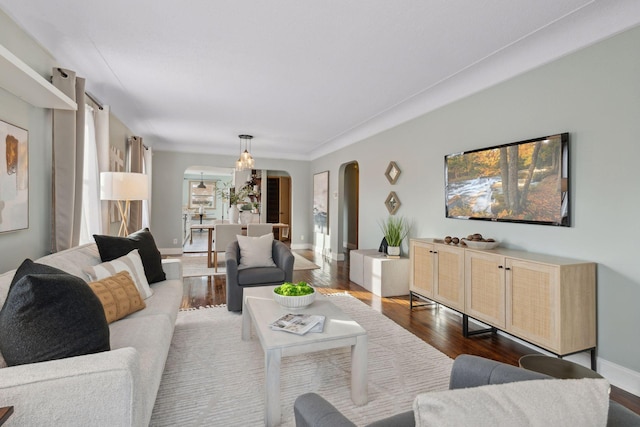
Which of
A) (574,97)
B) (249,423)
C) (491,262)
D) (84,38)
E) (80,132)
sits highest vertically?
(84,38)

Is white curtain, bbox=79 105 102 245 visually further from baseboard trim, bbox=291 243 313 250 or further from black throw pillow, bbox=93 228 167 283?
baseboard trim, bbox=291 243 313 250

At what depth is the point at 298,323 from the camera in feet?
6.59

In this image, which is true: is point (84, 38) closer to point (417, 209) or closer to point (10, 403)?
point (10, 403)

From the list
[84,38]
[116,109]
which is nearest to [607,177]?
[84,38]

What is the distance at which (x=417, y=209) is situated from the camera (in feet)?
13.8

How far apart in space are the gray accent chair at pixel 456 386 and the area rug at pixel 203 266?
4585mm

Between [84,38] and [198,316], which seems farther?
[198,316]

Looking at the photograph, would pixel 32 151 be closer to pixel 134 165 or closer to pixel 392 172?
pixel 134 165

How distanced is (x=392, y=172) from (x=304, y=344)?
3.39 m

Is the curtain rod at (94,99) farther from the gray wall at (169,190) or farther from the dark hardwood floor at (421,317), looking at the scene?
the gray wall at (169,190)

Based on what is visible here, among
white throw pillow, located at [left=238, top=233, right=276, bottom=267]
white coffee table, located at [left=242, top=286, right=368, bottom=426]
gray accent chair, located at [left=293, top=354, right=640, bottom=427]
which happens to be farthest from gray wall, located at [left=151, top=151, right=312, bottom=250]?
gray accent chair, located at [left=293, top=354, right=640, bottom=427]

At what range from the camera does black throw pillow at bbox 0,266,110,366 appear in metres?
1.17

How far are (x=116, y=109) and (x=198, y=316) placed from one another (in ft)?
10.2

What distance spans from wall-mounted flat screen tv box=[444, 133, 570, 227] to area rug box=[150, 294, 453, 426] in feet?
4.66
